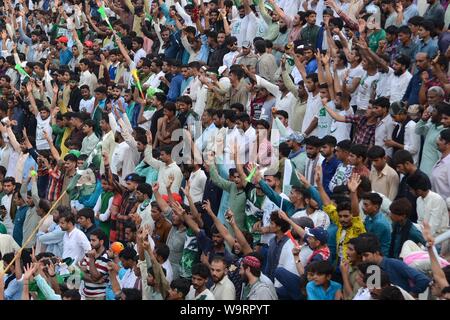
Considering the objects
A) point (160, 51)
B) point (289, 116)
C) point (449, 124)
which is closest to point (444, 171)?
point (449, 124)

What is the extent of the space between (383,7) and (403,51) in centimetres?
155

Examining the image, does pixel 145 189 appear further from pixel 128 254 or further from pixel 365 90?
pixel 365 90

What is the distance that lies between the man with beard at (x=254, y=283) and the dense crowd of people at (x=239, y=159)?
0.6 inches

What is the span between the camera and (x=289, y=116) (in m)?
13.6

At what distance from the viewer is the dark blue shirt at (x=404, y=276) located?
8430 millimetres

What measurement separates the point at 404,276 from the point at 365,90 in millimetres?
4743

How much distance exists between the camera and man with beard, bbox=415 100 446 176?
1108 centimetres

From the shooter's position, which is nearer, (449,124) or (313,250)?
(313,250)

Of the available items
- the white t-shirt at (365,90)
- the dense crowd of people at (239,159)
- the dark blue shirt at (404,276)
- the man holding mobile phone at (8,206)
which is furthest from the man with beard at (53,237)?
the dark blue shirt at (404,276)

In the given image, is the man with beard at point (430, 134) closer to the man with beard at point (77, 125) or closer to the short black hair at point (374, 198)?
the short black hair at point (374, 198)

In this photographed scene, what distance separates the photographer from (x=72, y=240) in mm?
11742

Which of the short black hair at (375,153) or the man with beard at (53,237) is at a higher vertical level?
Result: the short black hair at (375,153)

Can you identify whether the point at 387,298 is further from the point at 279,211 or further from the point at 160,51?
the point at 160,51
